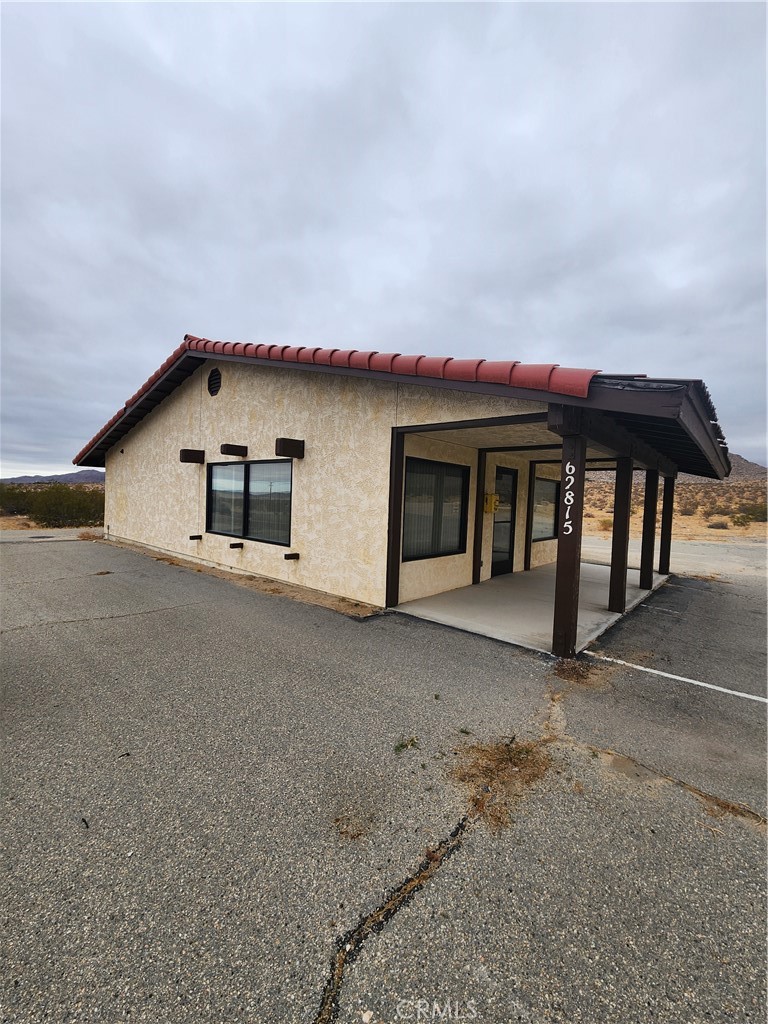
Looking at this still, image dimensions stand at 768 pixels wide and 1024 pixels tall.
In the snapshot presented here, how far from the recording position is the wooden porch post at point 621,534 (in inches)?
275

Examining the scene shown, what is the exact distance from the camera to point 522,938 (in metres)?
1.80

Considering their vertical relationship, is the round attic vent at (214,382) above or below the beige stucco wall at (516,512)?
above

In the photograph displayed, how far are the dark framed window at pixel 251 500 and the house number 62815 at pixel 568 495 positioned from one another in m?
5.01

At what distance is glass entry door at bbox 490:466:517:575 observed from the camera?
9781mm

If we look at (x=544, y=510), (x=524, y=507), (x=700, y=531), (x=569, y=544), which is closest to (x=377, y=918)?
(x=569, y=544)

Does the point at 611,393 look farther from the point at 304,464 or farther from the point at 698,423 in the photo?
the point at 304,464

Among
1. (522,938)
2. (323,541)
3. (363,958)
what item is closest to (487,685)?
(522,938)

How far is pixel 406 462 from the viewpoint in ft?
22.8

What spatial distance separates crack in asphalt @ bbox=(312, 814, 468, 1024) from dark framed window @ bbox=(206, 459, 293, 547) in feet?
21.4

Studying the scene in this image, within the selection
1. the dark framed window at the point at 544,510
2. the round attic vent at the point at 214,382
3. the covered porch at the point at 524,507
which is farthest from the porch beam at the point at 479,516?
the round attic vent at the point at 214,382

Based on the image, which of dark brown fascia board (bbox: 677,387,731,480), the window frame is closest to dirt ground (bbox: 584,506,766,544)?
the window frame

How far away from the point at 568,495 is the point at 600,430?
1.13m

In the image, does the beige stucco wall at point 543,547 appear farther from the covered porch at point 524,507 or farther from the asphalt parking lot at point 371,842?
the asphalt parking lot at point 371,842

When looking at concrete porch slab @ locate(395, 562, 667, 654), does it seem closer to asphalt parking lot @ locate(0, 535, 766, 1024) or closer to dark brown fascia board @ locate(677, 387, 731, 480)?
asphalt parking lot @ locate(0, 535, 766, 1024)
